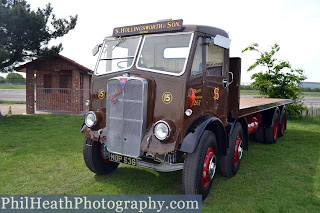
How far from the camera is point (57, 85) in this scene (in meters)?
17.1

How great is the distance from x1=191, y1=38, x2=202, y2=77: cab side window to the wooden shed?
40.9ft

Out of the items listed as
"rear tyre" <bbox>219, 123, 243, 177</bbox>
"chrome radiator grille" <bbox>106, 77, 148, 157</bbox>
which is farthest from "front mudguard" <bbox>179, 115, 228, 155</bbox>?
"chrome radiator grille" <bbox>106, 77, 148, 157</bbox>

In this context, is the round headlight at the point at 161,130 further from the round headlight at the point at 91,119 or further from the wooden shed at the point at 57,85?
the wooden shed at the point at 57,85

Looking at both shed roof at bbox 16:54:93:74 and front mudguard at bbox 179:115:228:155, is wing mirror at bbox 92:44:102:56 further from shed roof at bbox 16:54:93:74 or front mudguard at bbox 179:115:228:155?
shed roof at bbox 16:54:93:74

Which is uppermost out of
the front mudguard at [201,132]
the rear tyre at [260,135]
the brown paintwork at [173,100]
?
the brown paintwork at [173,100]

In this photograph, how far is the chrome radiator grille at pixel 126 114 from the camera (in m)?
3.89

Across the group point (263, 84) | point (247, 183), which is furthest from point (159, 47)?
point (263, 84)

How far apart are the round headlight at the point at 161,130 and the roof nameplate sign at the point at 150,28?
1.55 meters

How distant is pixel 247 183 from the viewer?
191 inches

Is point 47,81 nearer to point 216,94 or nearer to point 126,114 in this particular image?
point 126,114

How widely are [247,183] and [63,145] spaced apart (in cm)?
521

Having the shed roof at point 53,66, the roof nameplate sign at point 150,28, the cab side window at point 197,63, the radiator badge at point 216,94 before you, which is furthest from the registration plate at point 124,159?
the shed roof at point 53,66

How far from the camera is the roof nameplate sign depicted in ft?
13.5

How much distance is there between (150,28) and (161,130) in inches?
70.7
